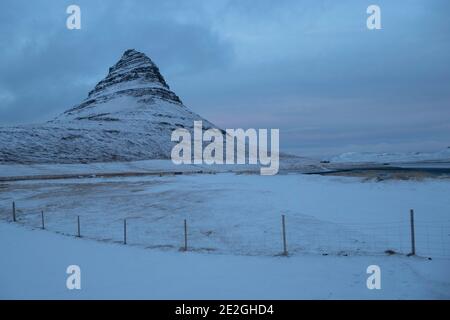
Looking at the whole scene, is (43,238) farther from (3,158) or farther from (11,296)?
(3,158)

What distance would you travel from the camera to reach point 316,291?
10.4m

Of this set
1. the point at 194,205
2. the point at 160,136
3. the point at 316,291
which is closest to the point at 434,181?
the point at 194,205

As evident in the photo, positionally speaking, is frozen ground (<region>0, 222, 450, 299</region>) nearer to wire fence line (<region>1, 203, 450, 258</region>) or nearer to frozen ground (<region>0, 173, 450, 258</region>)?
A: wire fence line (<region>1, 203, 450, 258</region>)

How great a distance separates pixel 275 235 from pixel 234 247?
297 cm

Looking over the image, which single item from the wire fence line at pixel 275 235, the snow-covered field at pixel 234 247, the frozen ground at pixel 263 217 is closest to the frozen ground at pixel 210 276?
the snow-covered field at pixel 234 247

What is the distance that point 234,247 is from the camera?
17766 mm

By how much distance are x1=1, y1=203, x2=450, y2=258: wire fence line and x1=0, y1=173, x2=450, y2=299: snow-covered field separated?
0.20 feet

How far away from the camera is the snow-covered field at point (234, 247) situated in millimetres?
11008

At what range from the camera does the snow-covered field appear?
11.0m

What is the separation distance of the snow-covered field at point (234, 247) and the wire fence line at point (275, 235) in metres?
0.06

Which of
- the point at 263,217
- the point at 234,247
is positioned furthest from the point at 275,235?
the point at 263,217

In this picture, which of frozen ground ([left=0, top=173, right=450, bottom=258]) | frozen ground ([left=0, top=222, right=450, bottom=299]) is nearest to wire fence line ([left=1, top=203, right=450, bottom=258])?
frozen ground ([left=0, top=173, right=450, bottom=258])

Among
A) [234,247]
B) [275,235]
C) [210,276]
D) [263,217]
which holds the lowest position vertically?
[234,247]

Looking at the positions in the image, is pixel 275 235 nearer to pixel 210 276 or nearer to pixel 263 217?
pixel 263 217
